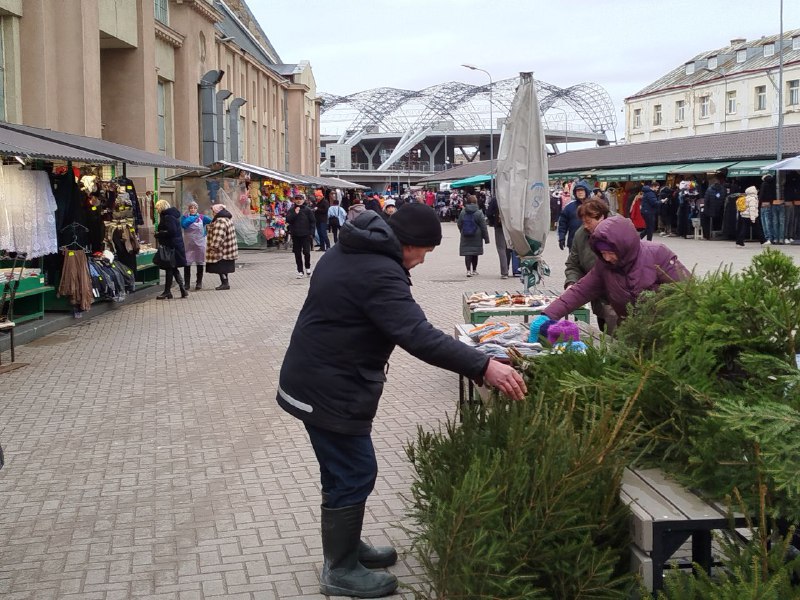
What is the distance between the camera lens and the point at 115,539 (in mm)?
5426

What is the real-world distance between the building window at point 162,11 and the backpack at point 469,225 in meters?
13.6

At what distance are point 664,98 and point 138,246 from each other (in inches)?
2300

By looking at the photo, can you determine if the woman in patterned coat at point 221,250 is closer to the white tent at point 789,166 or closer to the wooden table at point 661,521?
the white tent at point 789,166

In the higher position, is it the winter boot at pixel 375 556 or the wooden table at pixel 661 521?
the wooden table at pixel 661 521

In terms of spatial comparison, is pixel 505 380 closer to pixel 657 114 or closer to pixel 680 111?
pixel 680 111

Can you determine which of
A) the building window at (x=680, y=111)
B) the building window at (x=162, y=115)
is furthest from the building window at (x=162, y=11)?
the building window at (x=680, y=111)

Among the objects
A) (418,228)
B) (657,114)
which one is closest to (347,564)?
(418,228)

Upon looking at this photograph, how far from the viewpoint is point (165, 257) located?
17.3 m

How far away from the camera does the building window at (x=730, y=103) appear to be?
60875mm

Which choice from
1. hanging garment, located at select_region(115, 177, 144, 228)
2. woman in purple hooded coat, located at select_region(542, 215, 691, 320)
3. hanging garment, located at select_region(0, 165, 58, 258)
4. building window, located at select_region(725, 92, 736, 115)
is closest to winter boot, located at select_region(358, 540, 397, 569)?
woman in purple hooded coat, located at select_region(542, 215, 691, 320)

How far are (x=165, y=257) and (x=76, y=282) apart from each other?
119 inches

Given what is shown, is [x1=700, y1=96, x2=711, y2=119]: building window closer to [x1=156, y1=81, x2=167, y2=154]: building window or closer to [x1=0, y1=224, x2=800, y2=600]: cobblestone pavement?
[x1=156, y1=81, x2=167, y2=154]: building window

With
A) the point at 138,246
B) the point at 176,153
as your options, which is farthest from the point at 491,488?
the point at 176,153

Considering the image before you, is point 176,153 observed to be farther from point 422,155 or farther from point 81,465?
point 422,155
